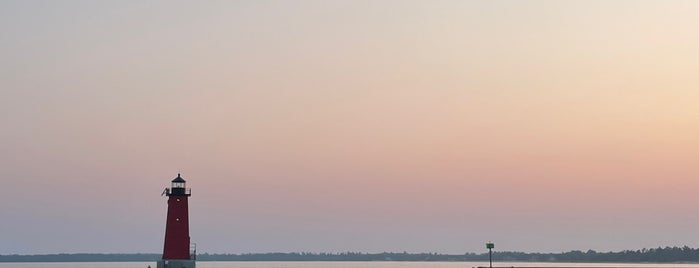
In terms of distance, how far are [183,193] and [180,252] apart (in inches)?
180

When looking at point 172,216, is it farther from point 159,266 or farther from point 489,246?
point 489,246

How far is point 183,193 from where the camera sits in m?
77.4

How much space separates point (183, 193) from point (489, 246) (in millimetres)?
24687

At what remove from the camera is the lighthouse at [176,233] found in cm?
7644

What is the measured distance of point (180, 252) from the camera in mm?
76625

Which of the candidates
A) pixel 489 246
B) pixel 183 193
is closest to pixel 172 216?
pixel 183 193

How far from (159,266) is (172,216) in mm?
4024

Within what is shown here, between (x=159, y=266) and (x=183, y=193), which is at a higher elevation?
(x=183, y=193)

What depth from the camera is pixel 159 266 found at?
76.8m

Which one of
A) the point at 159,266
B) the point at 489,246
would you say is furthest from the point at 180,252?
the point at 489,246

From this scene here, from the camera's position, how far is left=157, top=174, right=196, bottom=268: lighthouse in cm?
7644

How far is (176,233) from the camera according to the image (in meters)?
76.4

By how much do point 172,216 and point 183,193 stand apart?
6.72 feet

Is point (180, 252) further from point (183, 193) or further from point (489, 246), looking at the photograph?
point (489, 246)
